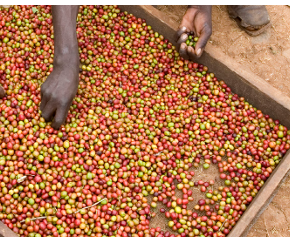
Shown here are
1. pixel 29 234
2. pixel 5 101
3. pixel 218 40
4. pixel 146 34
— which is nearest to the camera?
pixel 29 234

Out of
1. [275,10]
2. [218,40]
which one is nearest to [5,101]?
[218,40]

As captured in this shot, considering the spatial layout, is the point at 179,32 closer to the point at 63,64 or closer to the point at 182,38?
the point at 182,38

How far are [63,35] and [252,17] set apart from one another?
272cm

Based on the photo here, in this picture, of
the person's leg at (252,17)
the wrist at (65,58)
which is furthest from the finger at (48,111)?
the person's leg at (252,17)

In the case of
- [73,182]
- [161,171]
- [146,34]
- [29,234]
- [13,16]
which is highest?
[146,34]

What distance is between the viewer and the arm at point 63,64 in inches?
135

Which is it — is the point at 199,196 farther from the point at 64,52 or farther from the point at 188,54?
the point at 64,52

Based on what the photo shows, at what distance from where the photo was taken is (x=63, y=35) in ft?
11.3

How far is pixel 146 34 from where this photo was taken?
454cm

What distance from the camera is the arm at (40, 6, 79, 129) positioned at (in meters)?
3.44

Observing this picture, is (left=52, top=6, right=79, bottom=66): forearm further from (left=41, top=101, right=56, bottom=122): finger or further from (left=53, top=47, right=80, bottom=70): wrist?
(left=41, top=101, right=56, bottom=122): finger

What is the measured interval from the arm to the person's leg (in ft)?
8.26

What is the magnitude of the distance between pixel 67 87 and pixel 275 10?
341cm

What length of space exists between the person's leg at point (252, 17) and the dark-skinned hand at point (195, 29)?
853 mm
